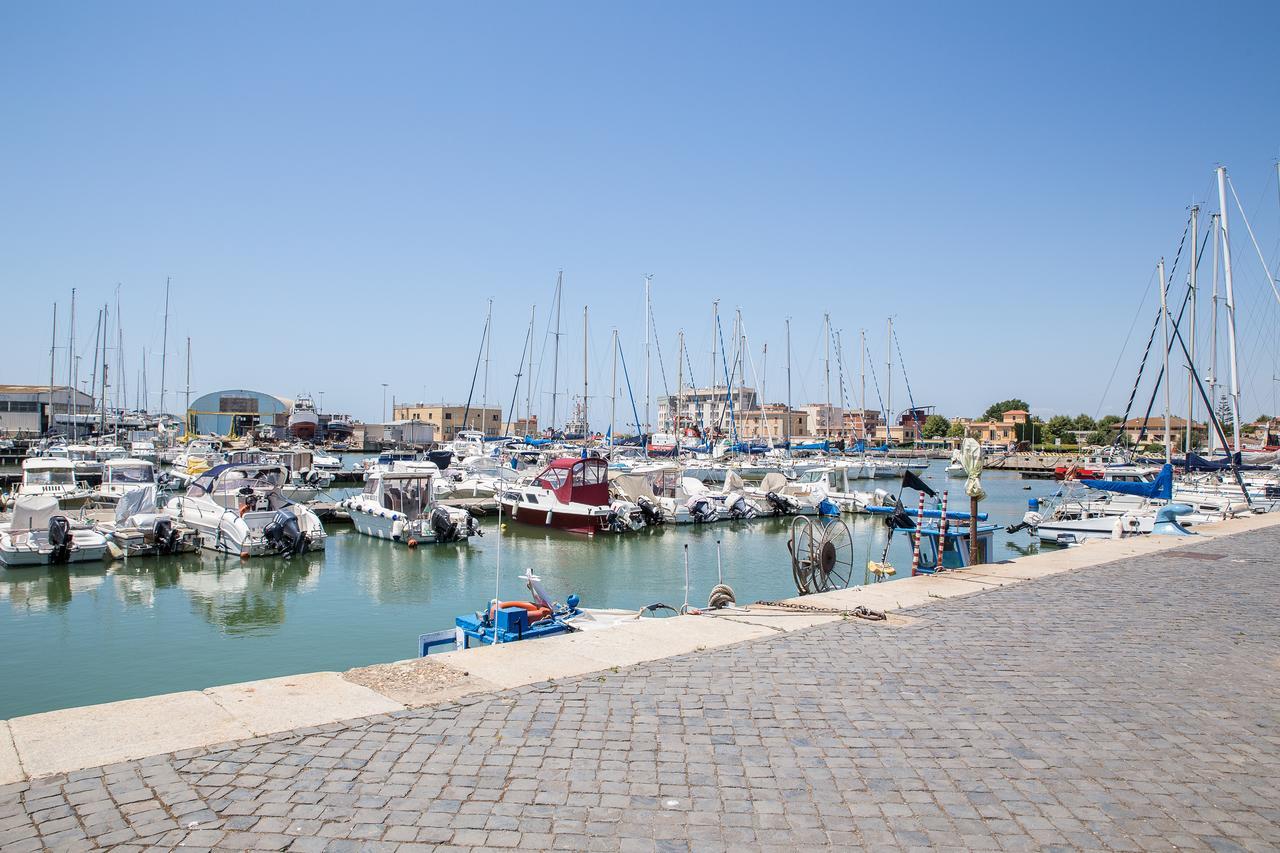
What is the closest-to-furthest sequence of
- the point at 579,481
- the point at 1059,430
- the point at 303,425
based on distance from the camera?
the point at 579,481, the point at 303,425, the point at 1059,430

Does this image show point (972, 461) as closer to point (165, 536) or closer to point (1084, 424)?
point (165, 536)

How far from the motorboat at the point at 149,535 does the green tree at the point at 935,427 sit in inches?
6228

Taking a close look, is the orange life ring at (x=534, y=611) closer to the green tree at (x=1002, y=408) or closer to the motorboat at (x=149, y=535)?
the motorboat at (x=149, y=535)

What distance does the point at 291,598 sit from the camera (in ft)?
75.2

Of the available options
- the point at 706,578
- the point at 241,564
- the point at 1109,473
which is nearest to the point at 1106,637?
the point at 706,578

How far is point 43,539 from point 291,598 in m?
8.80

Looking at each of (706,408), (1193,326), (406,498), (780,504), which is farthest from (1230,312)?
(706,408)

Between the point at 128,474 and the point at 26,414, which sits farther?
the point at 26,414

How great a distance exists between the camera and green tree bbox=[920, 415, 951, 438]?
17088 centimetres

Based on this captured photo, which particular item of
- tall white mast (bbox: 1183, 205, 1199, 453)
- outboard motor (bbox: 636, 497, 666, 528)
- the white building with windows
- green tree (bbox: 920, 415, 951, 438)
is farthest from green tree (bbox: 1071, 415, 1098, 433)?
outboard motor (bbox: 636, 497, 666, 528)

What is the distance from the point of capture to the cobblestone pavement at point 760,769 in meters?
4.68

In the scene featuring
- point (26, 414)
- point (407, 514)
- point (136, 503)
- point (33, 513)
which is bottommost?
point (407, 514)

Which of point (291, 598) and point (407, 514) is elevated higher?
point (407, 514)

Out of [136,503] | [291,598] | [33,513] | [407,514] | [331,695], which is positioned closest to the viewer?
[331,695]
